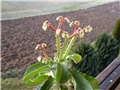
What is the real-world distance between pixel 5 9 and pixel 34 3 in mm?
1019

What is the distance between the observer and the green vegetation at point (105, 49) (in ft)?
7.04

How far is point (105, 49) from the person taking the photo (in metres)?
2.15

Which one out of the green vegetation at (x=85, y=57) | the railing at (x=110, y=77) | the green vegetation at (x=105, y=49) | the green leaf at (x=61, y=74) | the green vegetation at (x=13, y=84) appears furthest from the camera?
the green vegetation at (x=105, y=49)

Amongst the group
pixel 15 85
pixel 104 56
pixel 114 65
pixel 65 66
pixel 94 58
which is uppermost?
pixel 65 66

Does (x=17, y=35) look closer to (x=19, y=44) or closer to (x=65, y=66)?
(x=19, y=44)

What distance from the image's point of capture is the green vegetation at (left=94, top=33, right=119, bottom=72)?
2145mm

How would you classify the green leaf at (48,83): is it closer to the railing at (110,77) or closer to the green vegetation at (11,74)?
the railing at (110,77)

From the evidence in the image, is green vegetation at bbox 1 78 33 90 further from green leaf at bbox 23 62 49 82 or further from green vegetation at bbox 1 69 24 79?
green leaf at bbox 23 62 49 82

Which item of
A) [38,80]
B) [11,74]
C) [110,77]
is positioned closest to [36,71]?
[38,80]

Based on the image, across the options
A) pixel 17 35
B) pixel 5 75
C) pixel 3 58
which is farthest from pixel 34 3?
pixel 5 75

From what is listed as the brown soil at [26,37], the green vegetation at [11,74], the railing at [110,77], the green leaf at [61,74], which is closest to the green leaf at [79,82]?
the green leaf at [61,74]

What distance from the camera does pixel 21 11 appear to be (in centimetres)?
459

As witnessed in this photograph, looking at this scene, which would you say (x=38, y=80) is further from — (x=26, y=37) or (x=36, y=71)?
(x=26, y=37)

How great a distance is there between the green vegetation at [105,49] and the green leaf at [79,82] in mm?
1513
